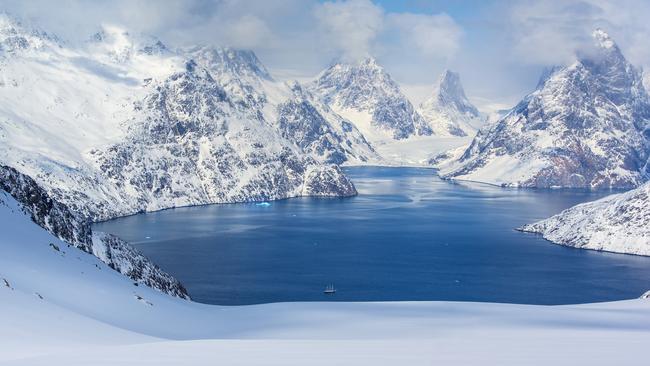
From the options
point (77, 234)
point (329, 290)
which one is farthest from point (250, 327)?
point (329, 290)

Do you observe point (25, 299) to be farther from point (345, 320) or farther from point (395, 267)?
point (395, 267)

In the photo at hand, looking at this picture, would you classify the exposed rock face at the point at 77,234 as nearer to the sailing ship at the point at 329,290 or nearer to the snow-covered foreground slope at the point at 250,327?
the snow-covered foreground slope at the point at 250,327

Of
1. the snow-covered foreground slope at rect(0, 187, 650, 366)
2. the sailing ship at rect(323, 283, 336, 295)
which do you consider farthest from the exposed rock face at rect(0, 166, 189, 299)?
the sailing ship at rect(323, 283, 336, 295)

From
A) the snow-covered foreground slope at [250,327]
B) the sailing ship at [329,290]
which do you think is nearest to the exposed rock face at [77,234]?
the snow-covered foreground slope at [250,327]

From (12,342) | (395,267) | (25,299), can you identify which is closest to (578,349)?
(12,342)

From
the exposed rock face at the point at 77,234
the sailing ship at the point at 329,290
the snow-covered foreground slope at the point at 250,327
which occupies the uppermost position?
the exposed rock face at the point at 77,234

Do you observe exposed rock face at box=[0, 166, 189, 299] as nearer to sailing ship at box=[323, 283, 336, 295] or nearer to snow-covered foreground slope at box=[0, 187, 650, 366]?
snow-covered foreground slope at box=[0, 187, 650, 366]
